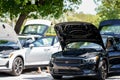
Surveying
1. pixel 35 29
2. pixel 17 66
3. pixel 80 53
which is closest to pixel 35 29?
pixel 35 29

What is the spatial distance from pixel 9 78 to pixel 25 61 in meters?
1.47

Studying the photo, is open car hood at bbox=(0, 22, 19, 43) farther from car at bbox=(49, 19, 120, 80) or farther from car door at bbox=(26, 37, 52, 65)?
car at bbox=(49, 19, 120, 80)

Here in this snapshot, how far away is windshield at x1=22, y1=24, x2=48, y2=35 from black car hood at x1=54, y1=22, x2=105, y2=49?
30.7 ft

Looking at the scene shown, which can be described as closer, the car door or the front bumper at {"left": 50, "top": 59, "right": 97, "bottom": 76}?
the front bumper at {"left": 50, "top": 59, "right": 97, "bottom": 76}

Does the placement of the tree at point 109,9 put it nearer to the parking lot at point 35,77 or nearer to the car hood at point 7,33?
the parking lot at point 35,77

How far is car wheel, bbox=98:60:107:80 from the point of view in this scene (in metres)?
13.5

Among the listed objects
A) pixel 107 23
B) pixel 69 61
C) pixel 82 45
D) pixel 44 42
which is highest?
pixel 107 23

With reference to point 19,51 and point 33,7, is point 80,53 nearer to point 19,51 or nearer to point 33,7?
point 19,51

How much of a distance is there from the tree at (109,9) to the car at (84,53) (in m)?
25.7

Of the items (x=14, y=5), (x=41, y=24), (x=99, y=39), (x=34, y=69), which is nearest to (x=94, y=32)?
(x=99, y=39)

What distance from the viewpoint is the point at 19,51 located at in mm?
16109

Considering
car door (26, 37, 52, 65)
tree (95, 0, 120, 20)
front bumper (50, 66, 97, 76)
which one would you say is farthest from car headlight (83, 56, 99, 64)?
tree (95, 0, 120, 20)

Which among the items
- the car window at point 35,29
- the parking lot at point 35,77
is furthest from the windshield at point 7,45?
the car window at point 35,29

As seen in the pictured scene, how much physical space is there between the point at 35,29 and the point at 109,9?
21816 millimetres
